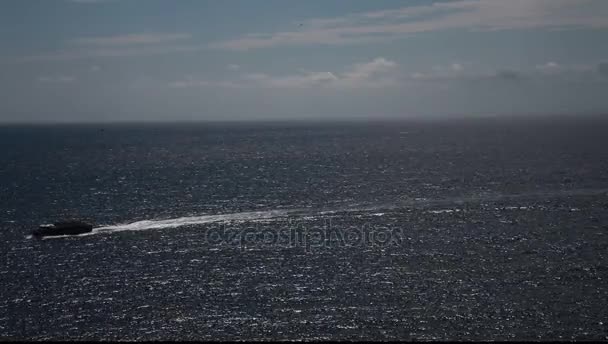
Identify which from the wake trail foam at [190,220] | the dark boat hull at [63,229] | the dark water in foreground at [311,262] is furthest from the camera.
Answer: the wake trail foam at [190,220]

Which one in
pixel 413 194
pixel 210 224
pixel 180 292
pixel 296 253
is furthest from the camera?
pixel 413 194

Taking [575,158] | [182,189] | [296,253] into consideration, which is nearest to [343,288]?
[296,253]

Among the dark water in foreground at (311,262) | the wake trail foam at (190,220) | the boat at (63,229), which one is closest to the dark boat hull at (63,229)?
the boat at (63,229)

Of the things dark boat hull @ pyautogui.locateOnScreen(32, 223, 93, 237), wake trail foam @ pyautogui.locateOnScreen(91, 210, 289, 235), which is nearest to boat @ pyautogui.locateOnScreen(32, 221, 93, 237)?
dark boat hull @ pyautogui.locateOnScreen(32, 223, 93, 237)

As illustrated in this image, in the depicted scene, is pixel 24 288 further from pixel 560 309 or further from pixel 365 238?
pixel 560 309

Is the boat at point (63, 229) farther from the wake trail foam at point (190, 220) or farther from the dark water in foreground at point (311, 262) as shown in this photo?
the dark water in foreground at point (311, 262)

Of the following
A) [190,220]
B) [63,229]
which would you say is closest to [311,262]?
[190,220]

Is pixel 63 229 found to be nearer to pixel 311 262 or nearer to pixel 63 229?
pixel 63 229
